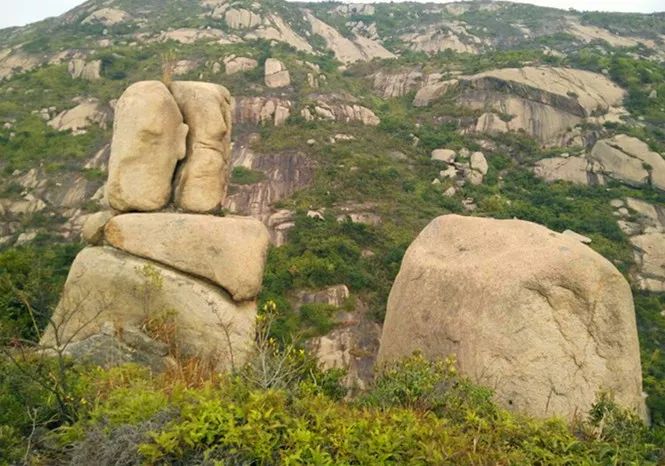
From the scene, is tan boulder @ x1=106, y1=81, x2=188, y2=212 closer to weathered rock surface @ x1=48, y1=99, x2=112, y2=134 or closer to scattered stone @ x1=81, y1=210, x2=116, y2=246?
scattered stone @ x1=81, y1=210, x2=116, y2=246

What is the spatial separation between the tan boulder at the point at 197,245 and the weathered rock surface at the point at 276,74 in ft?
163

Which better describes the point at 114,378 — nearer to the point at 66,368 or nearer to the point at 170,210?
the point at 66,368

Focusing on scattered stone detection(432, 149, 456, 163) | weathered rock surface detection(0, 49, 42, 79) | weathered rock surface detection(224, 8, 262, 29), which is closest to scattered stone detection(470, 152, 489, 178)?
scattered stone detection(432, 149, 456, 163)

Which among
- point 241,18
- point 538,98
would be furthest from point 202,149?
point 241,18

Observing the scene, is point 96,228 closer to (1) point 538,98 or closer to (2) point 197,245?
(2) point 197,245

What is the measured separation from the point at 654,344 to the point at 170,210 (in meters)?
26.2

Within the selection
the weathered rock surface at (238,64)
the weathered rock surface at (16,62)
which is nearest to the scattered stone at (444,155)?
the weathered rock surface at (238,64)

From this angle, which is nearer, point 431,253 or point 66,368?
point 66,368

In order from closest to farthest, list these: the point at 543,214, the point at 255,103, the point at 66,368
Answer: the point at 66,368 < the point at 543,214 < the point at 255,103

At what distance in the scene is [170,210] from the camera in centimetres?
1189

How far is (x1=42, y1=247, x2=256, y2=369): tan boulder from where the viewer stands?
10305 millimetres

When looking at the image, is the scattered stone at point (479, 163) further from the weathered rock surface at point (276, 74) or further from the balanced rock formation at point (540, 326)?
the balanced rock formation at point (540, 326)

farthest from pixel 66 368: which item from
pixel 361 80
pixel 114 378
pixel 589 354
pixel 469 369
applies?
pixel 361 80

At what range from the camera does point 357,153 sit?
46656mm
